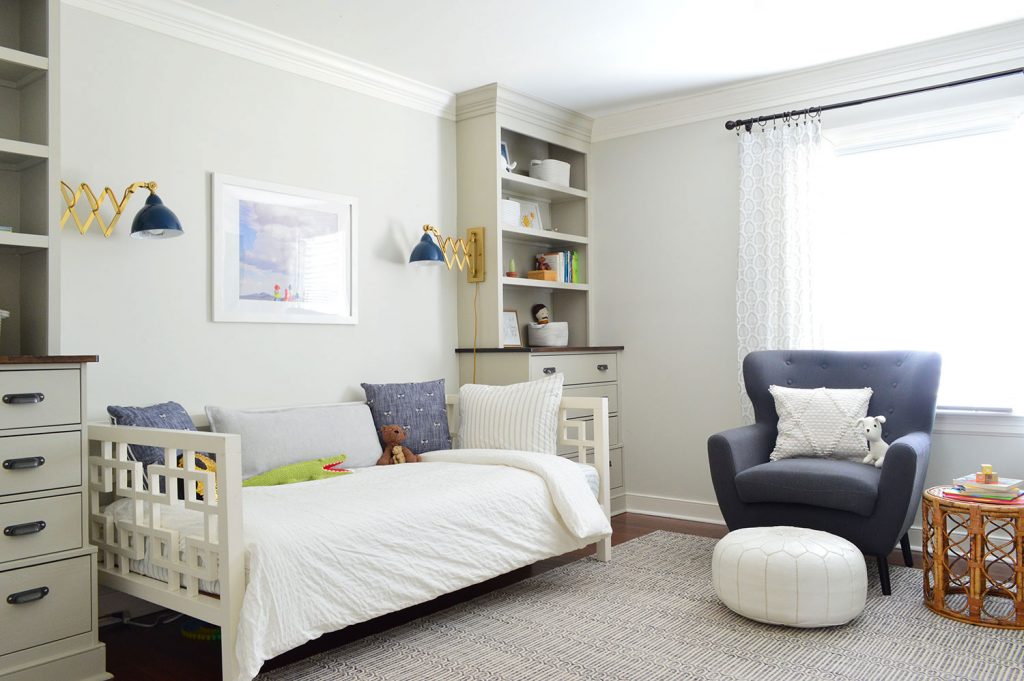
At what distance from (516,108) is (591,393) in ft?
5.52

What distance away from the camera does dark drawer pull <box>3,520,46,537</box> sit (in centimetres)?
234

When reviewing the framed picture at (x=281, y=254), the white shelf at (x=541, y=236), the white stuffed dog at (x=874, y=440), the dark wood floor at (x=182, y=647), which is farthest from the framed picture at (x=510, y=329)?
the white stuffed dog at (x=874, y=440)

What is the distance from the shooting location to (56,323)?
2590 millimetres

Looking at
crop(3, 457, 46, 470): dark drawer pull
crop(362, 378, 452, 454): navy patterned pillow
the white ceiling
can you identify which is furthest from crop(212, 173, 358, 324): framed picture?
crop(3, 457, 46, 470): dark drawer pull

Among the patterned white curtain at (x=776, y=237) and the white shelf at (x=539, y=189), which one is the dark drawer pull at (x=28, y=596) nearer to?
the white shelf at (x=539, y=189)

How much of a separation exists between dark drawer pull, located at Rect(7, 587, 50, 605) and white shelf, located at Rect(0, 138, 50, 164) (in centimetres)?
133

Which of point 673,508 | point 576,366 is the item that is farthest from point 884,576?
point 576,366

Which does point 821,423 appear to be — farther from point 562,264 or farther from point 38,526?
point 38,526

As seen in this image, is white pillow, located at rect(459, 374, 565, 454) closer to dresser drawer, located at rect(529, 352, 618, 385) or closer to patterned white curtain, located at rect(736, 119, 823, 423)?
dresser drawer, located at rect(529, 352, 618, 385)

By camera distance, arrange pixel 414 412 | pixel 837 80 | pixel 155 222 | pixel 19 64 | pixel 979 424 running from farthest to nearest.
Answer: pixel 837 80 < pixel 414 412 < pixel 979 424 < pixel 155 222 < pixel 19 64

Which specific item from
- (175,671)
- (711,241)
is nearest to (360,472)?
(175,671)

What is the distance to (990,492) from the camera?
291cm

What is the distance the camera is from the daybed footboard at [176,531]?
223 centimetres

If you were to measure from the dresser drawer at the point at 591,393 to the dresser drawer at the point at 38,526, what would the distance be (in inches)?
104
